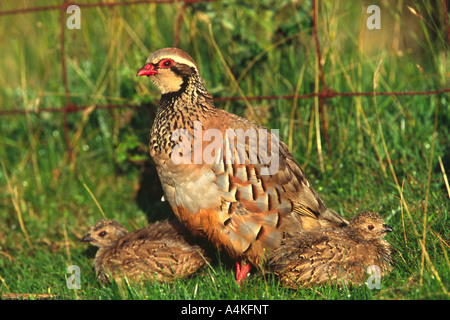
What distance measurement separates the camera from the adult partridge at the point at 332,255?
415cm

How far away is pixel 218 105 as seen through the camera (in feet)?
20.0

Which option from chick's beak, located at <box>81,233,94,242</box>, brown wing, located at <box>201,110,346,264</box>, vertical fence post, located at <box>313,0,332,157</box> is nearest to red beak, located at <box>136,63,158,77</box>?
brown wing, located at <box>201,110,346,264</box>

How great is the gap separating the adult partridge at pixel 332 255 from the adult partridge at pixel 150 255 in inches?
28.8

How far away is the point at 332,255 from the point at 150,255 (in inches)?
60.0

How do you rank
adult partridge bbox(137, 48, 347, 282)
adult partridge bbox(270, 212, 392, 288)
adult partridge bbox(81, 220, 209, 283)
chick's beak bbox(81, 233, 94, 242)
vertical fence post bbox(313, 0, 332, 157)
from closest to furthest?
1. adult partridge bbox(270, 212, 392, 288)
2. adult partridge bbox(137, 48, 347, 282)
3. adult partridge bbox(81, 220, 209, 283)
4. chick's beak bbox(81, 233, 94, 242)
5. vertical fence post bbox(313, 0, 332, 157)

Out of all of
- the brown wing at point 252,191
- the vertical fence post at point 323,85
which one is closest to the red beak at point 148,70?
the brown wing at point 252,191

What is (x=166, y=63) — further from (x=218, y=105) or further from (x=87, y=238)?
(x=87, y=238)

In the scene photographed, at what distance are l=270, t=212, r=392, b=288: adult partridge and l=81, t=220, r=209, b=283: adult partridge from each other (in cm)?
73

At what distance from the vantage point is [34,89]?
7133mm

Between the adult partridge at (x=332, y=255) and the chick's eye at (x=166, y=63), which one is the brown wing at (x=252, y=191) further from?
the chick's eye at (x=166, y=63)

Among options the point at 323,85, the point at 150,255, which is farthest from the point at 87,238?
the point at 323,85

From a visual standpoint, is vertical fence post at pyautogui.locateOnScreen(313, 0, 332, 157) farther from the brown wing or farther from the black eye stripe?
the black eye stripe

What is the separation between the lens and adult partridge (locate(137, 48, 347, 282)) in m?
4.30

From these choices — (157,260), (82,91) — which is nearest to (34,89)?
(82,91)
